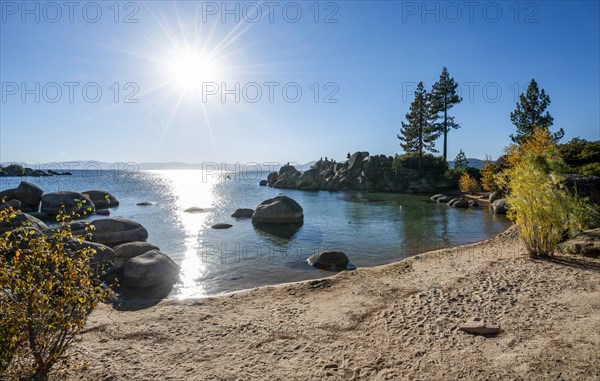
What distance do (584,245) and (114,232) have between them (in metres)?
25.4

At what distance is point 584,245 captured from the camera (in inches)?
507

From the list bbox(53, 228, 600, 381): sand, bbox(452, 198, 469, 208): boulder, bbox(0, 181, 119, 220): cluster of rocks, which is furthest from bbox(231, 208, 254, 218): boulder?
bbox(452, 198, 469, 208): boulder

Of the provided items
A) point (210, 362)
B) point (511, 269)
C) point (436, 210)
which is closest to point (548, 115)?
point (436, 210)

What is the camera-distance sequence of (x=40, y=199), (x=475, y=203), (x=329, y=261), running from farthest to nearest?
(x=475, y=203) < (x=40, y=199) < (x=329, y=261)

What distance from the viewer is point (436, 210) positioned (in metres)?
37.6

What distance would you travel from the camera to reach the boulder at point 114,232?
2070 cm

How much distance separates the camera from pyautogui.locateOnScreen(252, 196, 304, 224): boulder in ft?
98.3

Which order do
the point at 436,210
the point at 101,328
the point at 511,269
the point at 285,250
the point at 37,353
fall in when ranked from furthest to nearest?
the point at 436,210 < the point at 285,250 < the point at 511,269 < the point at 101,328 < the point at 37,353

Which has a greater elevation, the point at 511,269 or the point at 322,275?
the point at 511,269

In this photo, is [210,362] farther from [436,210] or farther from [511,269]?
[436,210]

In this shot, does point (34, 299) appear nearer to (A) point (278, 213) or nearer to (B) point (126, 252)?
(B) point (126, 252)

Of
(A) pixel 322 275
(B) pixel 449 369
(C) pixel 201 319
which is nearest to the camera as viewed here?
(B) pixel 449 369

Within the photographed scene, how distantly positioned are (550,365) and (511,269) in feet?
22.8

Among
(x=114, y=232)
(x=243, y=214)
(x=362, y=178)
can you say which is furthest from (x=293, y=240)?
(x=362, y=178)
